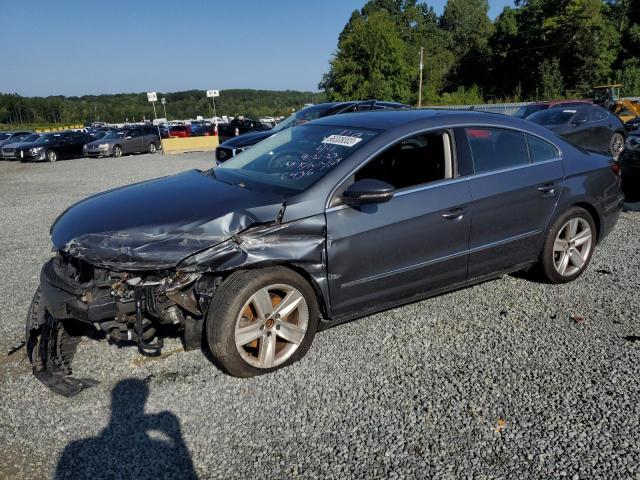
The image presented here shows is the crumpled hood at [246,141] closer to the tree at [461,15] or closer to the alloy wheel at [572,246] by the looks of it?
the alloy wheel at [572,246]

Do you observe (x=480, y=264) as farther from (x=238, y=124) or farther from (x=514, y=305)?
(x=238, y=124)

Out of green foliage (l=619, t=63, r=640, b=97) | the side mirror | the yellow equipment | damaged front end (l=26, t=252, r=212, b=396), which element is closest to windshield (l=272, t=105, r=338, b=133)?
the side mirror

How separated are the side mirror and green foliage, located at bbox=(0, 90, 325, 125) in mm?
111396

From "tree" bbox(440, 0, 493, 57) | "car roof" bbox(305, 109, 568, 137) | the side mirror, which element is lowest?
the side mirror

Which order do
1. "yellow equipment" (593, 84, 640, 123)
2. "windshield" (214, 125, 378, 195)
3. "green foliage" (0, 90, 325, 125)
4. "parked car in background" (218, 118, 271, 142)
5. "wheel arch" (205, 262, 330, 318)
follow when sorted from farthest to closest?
1. "green foliage" (0, 90, 325, 125)
2. "parked car in background" (218, 118, 271, 142)
3. "yellow equipment" (593, 84, 640, 123)
4. "windshield" (214, 125, 378, 195)
5. "wheel arch" (205, 262, 330, 318)

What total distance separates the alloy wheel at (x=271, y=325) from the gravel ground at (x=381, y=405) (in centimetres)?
15

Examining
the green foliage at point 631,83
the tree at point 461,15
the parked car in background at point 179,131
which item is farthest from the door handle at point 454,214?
the tree at point 461,15

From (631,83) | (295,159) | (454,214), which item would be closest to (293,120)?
(295,159)

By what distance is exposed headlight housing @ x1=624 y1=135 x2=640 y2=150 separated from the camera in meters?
8.34

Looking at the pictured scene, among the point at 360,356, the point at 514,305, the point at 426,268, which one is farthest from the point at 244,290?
the point at 514,305

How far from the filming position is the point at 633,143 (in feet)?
27.8

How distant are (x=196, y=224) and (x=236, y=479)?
147cm

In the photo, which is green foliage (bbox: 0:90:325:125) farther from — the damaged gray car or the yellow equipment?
the damaged gray car

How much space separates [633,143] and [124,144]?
70.9ft
